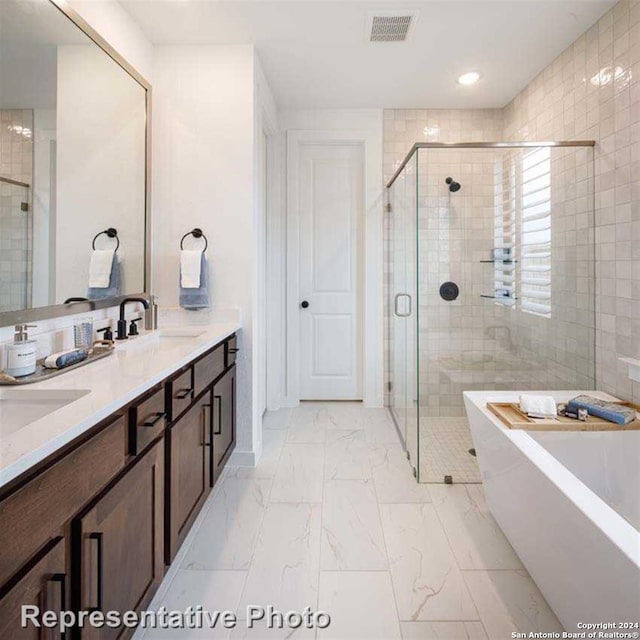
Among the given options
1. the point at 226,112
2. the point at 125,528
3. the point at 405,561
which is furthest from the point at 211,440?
the point at 226,112

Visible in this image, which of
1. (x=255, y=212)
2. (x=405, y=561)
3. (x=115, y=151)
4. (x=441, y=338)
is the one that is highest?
(x=115, y=151)

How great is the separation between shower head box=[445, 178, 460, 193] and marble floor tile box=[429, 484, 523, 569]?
1828 millimetres

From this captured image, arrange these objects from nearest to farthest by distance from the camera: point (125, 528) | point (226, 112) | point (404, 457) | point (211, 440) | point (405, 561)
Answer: point (125, 528) < point (405, 561) < point (211, 440) < point (226, 112) < point (404, 457)

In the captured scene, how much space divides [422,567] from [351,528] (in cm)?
37

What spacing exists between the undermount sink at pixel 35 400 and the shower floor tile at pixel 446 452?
1.92 meters

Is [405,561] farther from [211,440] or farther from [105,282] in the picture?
[105,282]

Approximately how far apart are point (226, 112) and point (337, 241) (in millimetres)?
1540

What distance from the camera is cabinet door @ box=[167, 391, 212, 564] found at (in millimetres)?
1480

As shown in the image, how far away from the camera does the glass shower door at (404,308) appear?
2689mm

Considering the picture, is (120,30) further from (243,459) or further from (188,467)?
(243,459)

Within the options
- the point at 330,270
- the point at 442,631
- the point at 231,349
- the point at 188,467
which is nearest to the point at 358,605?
the point at 442,631

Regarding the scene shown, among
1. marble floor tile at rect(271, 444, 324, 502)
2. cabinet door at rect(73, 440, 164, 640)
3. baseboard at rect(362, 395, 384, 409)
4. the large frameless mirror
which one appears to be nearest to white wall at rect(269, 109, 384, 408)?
baseboard at rect(362, 395, 384, 409)

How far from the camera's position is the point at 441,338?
2.71m

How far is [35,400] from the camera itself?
1.16m
